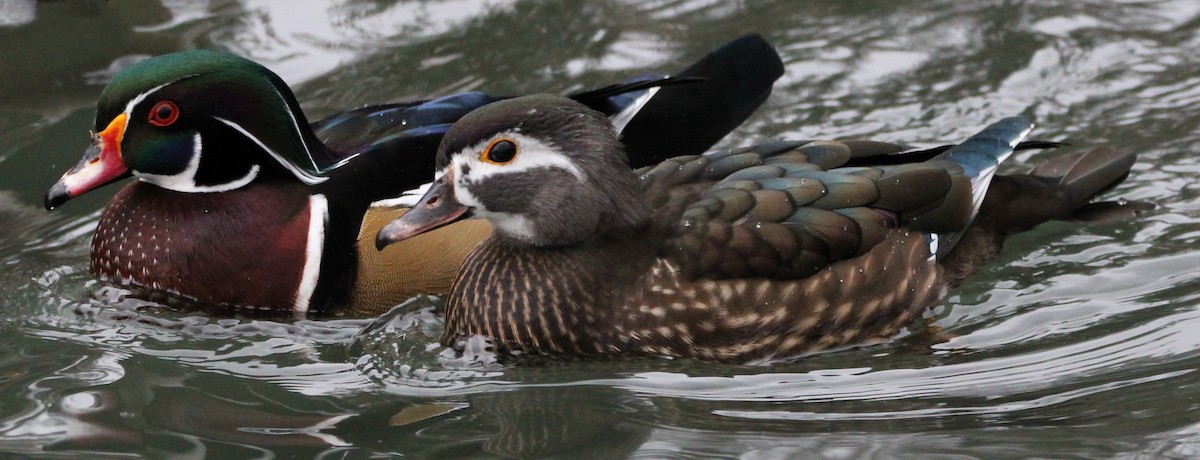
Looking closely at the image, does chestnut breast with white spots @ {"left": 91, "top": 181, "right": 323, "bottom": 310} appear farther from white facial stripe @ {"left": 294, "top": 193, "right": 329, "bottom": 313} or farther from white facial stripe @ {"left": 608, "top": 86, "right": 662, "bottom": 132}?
white facial stripe @ {"left": 608, "top": 86, "right": 662, "bottom": 132}

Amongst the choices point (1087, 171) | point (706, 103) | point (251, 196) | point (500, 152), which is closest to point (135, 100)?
point (251, 196)

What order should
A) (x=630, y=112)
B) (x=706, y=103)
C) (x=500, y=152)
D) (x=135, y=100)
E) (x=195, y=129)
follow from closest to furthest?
(x=500, y=152)
(x=135, y=100)
(x=195, y=129)
(x=630, y=112)
(x=706, y=103)

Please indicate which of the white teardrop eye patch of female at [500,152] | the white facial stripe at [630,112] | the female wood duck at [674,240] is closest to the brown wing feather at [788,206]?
the female wood duck at [674,240]

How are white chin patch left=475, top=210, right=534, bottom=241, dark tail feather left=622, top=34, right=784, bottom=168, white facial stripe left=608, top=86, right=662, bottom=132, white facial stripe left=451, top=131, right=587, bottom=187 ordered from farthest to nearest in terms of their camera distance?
dark tail feather left=622, top=34, right=784, bottom=168 → white facial stripe left=608, top=86, right=662, bottom=132 → white chin patch left=475, top=210, right=534, bottom=241 → white facial stripe left=451, top=131, right=587, bottom=187

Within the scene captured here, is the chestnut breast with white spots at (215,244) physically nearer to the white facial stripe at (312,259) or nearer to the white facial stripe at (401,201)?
the white facial stripe at (312,259)

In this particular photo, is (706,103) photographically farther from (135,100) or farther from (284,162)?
(135,100)

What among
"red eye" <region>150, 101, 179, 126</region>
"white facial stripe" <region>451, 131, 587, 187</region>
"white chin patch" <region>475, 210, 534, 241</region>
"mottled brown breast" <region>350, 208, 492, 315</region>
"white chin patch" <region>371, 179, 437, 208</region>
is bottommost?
"mottled brown breast" <region>350, 208, 492, 315</region>

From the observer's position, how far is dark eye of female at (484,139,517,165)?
3830mm

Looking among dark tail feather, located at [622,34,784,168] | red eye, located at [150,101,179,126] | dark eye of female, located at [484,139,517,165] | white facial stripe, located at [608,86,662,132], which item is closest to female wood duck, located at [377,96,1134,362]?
dark eye of female, located at [484,139,517,165]

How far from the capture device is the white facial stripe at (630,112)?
15.9ft

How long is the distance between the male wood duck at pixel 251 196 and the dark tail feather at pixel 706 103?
1.22 ft

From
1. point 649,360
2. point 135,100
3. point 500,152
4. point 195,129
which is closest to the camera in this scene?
point 500,152

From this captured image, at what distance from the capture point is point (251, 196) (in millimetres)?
4566

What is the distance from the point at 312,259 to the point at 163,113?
628 millimetres
